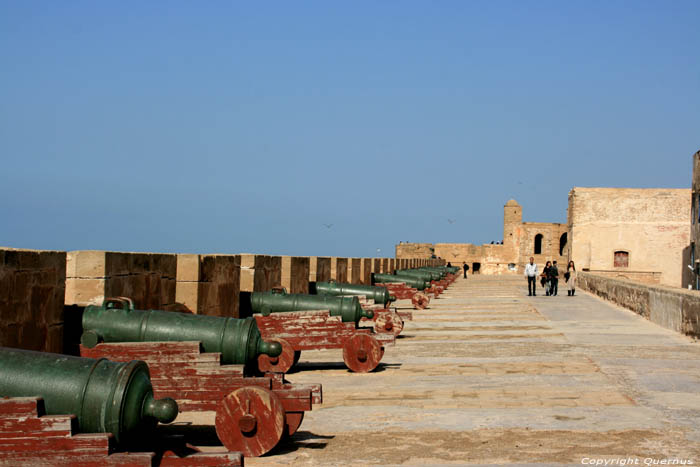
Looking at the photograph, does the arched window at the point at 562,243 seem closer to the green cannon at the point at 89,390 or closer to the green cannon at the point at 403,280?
the green cannon at the point at 403,280

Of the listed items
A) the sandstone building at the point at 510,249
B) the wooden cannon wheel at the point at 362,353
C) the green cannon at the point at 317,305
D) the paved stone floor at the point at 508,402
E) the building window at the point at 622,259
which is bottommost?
the paved stone floor at the point at 508,402

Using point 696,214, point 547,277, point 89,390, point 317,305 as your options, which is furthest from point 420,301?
point 696,214

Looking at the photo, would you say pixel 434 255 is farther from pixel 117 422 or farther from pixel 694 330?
pixel 117 422

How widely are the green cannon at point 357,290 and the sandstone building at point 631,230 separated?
28195mm

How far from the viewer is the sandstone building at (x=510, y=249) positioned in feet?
198

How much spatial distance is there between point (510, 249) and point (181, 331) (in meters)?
57.9

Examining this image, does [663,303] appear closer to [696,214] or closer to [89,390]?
[89,390]

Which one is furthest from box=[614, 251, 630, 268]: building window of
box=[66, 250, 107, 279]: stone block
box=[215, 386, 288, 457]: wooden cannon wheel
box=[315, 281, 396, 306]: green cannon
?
box=[215, 386, 288, 457]: wooden cannon wheel

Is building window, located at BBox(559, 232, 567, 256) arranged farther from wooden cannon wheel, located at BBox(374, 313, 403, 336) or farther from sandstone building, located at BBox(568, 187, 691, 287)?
wooden cannon wheel, located at BBox(374, 313, 403, 336)

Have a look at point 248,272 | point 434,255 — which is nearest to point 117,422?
point 248,272

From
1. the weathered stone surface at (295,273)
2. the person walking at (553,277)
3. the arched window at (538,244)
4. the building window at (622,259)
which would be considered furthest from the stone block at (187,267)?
the arched window at (538,244)

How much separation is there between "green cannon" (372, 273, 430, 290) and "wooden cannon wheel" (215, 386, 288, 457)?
13.7 metres

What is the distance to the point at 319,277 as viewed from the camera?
12.8 m

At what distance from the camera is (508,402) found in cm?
618
